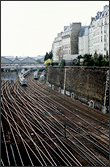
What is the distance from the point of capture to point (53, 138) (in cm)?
1805

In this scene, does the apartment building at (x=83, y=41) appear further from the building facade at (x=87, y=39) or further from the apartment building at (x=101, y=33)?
the apartment building at (x=101, y=33)

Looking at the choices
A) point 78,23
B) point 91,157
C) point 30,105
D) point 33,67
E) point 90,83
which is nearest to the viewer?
point 91,157

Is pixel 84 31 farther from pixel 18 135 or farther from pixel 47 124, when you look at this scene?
pixel 18 135

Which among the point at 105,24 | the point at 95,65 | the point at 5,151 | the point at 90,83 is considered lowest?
the point at 5,151

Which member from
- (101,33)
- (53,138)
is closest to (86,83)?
(101,33)

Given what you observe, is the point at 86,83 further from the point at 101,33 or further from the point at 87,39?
the point at 87,39

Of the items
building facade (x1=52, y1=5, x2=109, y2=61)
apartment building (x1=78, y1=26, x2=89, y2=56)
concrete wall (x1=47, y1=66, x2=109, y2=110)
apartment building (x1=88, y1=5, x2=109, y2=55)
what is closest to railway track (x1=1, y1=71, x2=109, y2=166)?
concrete wall (x1=47, y1=66, x2=109, y2=110)

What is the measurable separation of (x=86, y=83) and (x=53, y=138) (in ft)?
45.8

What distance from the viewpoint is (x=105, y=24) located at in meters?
37.5

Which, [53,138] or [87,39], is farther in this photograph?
[87,39]

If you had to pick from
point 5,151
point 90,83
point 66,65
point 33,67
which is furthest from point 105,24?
point 33,67

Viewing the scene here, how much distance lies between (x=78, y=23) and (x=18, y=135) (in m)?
42.1

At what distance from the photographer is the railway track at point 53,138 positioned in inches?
565

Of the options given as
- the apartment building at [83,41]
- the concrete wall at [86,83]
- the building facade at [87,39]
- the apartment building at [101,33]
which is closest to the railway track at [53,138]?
the concrete wall at [86,83]
